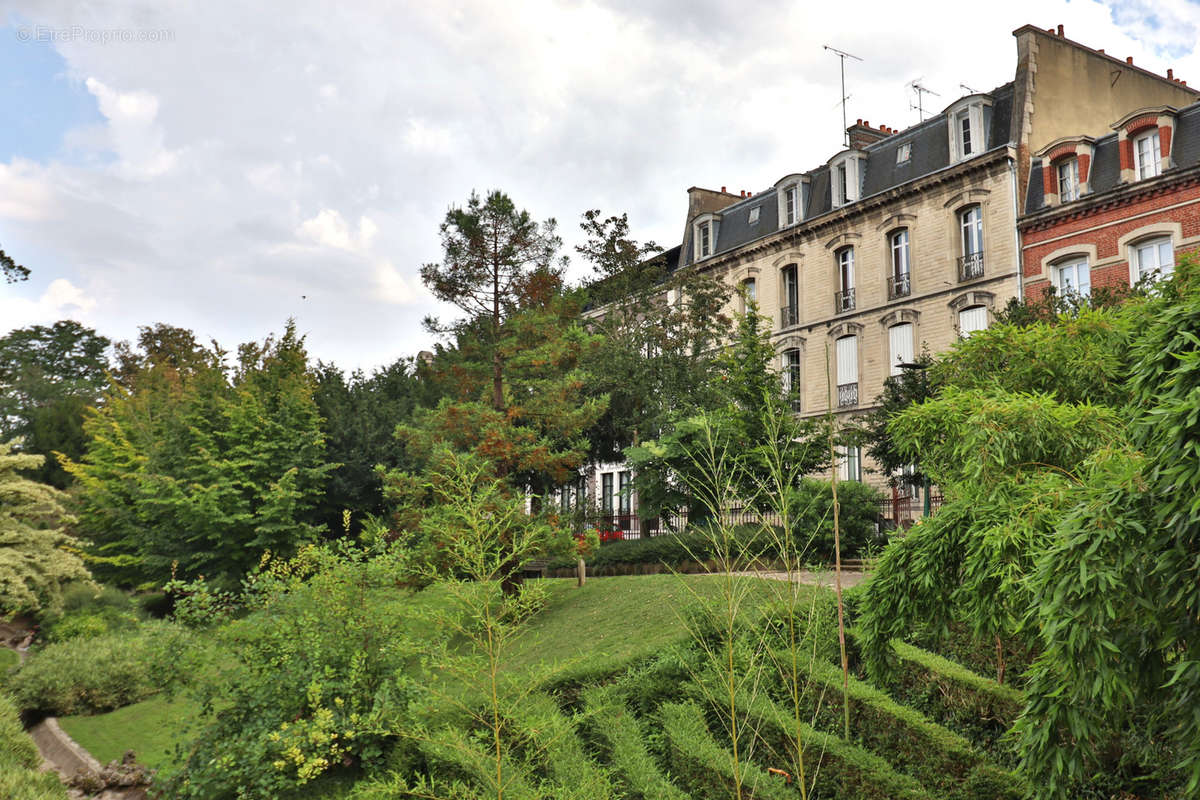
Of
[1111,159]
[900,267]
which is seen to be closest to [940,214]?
[900,267]

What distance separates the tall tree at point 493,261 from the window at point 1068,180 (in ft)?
45.3

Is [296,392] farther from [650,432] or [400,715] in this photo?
[400,715]

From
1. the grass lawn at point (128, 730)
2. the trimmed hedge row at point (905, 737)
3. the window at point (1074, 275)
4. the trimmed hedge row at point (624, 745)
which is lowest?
the grass lawn at point (128, 730)

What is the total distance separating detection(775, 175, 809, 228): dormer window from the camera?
95.9 feet

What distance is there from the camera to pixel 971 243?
24.3 m

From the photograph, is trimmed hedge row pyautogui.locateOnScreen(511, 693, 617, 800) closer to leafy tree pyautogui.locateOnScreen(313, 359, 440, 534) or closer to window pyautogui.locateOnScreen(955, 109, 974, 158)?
leafy tree pyautogui.locateOnScreen(313, 359, 440, 534)

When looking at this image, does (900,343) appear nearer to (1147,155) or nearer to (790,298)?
(790,298)

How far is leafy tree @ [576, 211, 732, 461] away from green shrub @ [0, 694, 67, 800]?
12737mm

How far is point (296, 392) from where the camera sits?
25.4 m

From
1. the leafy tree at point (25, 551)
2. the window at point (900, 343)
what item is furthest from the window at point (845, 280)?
the leafy tree at point (25, 551)

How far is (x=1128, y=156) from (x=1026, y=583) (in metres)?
20.8

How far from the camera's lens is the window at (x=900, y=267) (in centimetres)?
2594

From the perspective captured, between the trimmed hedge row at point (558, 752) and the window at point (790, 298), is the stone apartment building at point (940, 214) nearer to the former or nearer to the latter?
the window at point (790, 298)

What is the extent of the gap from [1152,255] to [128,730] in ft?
79.6
